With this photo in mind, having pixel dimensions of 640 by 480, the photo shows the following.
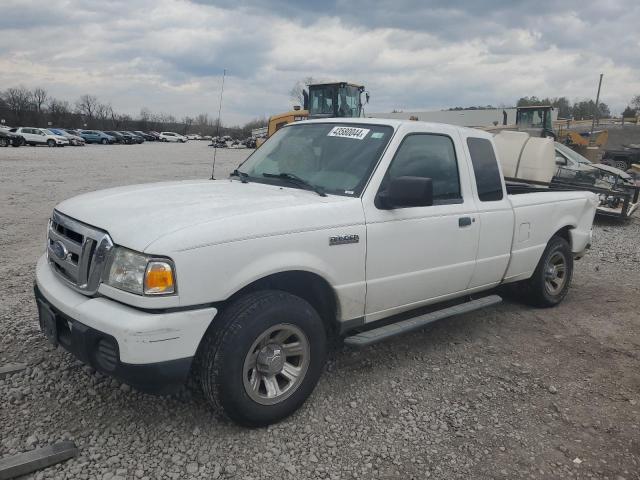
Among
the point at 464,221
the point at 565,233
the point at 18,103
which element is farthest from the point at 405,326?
the point at 18,103

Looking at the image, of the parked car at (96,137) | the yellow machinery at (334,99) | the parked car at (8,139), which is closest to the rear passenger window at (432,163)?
the yellow machinery at (334,99)

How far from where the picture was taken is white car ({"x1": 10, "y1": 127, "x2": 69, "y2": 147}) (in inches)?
1683

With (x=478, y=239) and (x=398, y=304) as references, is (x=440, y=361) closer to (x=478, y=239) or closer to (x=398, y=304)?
(x=398, y=304)

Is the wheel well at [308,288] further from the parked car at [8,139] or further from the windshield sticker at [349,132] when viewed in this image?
the parked car at [8,139]

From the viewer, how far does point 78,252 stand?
2.98m

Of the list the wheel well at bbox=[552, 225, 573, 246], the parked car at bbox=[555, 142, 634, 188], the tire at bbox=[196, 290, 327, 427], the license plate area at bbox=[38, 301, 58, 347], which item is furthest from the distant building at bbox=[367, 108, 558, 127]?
the license plate area at bbox=[38, 301, 58, 347]

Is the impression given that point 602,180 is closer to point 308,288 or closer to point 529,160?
point 529,160

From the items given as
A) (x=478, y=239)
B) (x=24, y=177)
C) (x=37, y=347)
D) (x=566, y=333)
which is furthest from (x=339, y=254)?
(x=24, y=177)

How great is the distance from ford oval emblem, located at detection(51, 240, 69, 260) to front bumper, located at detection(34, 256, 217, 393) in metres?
0.39

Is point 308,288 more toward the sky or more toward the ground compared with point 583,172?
more toward the ground

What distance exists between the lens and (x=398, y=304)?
3.83 m

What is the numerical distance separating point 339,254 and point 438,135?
157cm

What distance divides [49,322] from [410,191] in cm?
234

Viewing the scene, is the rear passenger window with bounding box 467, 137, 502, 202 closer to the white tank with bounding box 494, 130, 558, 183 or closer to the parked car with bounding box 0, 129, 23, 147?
the white tank with bounding box 494, 130, 558, 183
